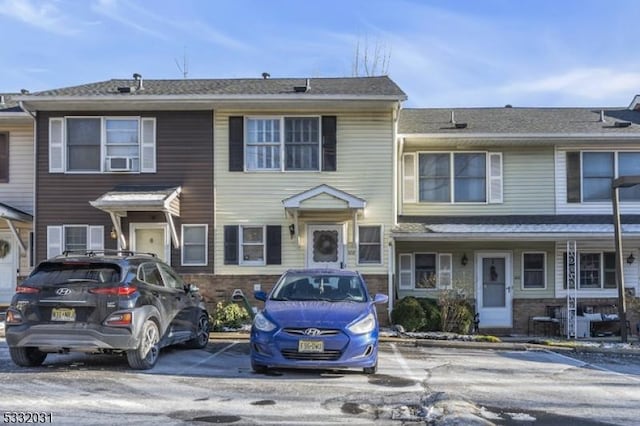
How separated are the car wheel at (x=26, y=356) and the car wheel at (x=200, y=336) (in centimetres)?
270

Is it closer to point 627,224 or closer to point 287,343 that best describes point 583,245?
point 627,224

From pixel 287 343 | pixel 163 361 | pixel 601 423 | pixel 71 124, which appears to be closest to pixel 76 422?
pixel 287 343

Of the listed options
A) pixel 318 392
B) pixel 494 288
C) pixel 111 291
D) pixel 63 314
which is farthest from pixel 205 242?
pixel 318 392

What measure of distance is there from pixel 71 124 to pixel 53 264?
829 cm

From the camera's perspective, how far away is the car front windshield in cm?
1000

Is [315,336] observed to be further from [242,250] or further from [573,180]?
[573,180]

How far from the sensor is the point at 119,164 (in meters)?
16.4

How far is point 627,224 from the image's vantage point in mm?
17406

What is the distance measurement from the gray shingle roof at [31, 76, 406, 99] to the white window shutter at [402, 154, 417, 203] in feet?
7.64

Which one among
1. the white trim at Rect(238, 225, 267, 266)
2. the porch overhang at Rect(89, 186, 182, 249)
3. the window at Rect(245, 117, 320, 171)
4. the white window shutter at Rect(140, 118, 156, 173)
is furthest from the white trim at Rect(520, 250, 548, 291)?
the white window shutter at Rect(140, 118, 156, 173)

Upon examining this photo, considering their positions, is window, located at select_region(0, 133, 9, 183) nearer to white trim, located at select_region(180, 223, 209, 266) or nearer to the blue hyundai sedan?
white trim, located at select_region(180, 223, 209, 266)

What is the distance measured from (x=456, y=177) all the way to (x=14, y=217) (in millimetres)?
11907

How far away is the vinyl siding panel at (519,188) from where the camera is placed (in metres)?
18.1

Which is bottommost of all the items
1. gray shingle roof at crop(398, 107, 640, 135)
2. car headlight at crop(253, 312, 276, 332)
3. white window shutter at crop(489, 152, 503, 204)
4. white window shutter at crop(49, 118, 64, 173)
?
car headlight at crop(253, 312, 276, 332)
